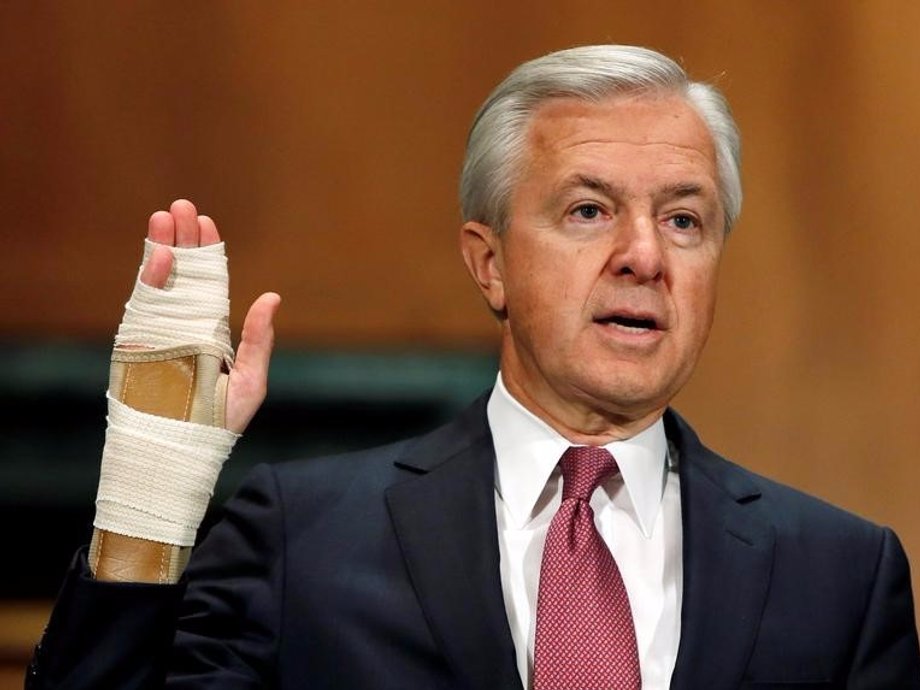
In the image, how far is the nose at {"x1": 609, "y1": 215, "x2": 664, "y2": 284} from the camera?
5.47ft

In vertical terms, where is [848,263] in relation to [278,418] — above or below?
above

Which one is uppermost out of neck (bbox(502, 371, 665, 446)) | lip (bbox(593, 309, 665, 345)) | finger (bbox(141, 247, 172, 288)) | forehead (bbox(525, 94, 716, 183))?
forehead (bbox(525, 94, 716, 183))

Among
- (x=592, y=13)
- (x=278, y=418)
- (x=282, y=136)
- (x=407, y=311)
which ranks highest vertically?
(x=592, y=13)

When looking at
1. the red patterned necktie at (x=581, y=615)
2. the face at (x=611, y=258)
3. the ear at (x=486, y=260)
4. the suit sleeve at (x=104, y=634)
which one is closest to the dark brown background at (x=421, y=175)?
the ear at (x=486, y=260)

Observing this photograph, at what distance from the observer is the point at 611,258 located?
1690 mm

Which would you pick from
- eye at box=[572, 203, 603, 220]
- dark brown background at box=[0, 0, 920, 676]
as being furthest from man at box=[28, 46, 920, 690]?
dark brown background at box=[0, 0, 920, 676]

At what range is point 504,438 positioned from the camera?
1771mm

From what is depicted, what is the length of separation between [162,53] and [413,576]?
124 centimetres

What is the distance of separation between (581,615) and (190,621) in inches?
14.8

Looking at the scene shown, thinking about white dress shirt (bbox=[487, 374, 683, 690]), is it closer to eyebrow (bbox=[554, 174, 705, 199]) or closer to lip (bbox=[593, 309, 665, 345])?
lip (bbox=[593, 309, 665, 345])

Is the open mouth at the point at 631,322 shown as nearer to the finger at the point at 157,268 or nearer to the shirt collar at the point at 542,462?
the shirt collar at the point at 542,462

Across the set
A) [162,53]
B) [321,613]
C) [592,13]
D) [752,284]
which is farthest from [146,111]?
[321,613]

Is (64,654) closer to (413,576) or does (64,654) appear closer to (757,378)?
(413,576)

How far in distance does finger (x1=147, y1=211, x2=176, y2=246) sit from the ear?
38cm
